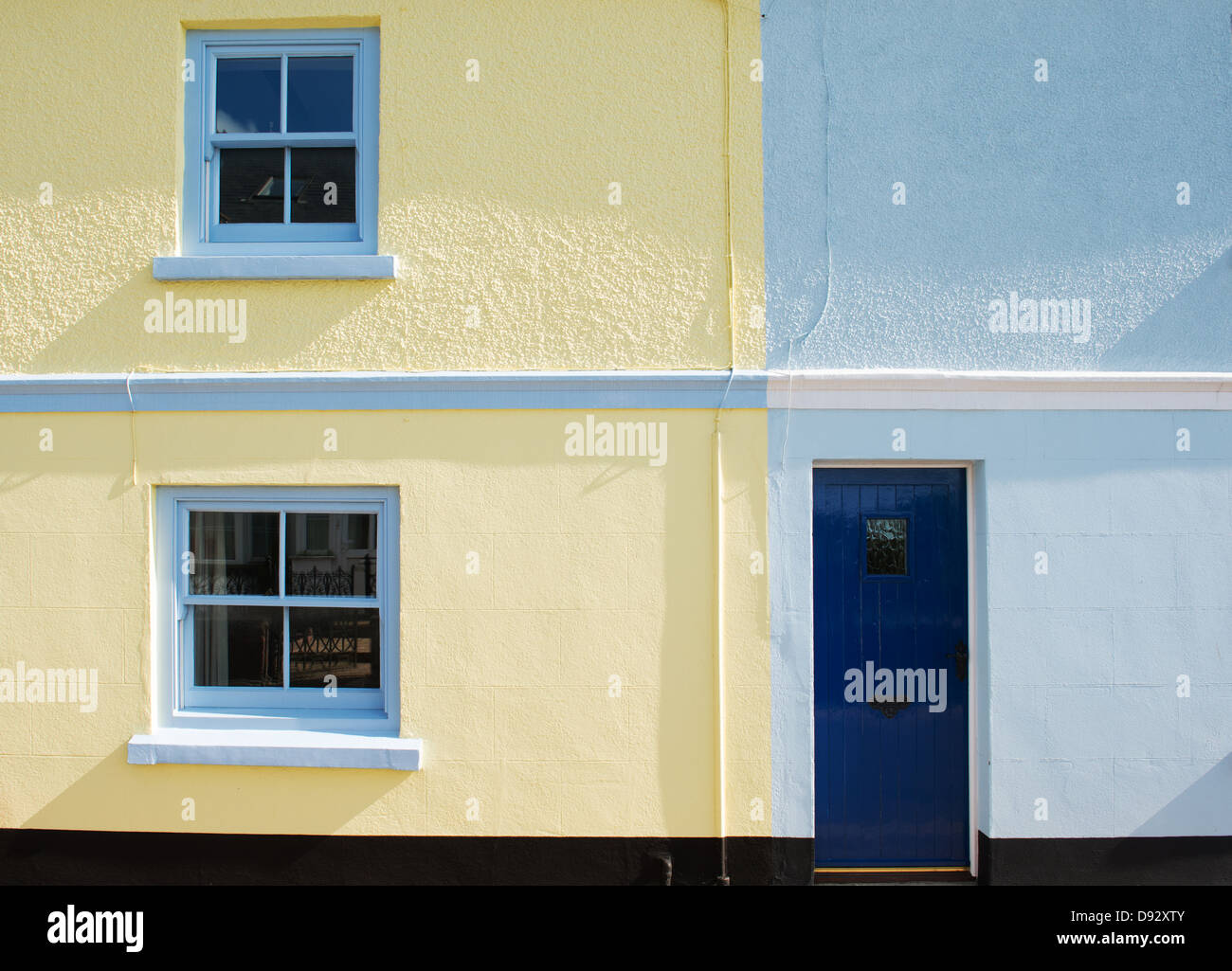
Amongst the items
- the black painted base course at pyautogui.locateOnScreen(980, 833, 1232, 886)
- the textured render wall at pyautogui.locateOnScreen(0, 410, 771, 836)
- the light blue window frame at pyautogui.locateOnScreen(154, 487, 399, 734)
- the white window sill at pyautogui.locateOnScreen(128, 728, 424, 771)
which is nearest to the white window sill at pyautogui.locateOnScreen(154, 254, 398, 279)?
the textured render wall at pyautogui.locateOnScreen(0, 410, 771, 836)

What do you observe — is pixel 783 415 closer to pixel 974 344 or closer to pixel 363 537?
pixel 974 344

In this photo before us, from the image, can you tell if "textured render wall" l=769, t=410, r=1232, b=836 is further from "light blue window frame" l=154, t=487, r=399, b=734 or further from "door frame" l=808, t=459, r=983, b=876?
"light blue window frame" l=154, t=487, r=399, b=734

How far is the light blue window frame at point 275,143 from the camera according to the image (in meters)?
4.27

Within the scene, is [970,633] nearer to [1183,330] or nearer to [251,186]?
[1183,330]

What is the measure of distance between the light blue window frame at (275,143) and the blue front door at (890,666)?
3.08m

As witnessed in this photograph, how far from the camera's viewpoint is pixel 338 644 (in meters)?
4.24

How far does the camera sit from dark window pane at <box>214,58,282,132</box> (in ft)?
14.4

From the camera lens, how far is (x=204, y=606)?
4.29 meters

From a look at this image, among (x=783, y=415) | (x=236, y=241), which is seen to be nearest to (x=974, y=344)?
(x=783, y=415)

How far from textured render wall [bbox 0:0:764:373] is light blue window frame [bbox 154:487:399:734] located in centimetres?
72

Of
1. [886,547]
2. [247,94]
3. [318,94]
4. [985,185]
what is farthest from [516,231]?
[886,547]

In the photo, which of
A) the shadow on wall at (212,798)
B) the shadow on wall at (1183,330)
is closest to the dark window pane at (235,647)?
the shadow on wall at (212,798)

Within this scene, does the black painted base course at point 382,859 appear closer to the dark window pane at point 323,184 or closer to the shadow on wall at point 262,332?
the shadow on wall at point 262,332
